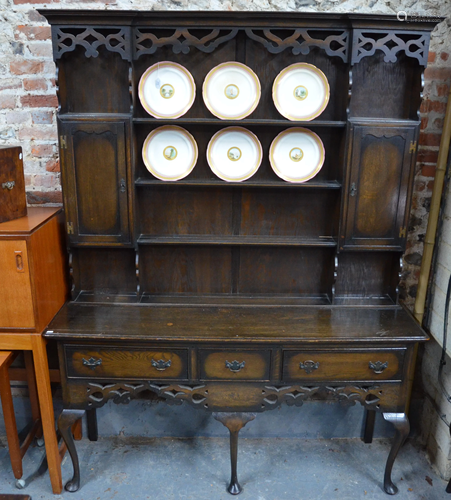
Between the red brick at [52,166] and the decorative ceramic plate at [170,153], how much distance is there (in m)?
0.54

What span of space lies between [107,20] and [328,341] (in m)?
1.66

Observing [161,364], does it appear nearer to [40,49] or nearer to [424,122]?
[40,49]

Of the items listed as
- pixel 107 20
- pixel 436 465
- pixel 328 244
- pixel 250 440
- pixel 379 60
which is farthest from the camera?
pixel 250 440

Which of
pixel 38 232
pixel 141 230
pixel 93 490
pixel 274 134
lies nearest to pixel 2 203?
pixel 38 232

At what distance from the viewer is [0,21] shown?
2.26m

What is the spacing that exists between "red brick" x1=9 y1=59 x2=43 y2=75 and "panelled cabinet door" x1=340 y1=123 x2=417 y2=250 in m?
1.56

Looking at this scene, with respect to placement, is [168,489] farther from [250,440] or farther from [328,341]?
[328,341]

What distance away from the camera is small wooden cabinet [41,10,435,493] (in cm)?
202

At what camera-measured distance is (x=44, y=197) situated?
Result: 2486mm

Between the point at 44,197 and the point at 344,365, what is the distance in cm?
175

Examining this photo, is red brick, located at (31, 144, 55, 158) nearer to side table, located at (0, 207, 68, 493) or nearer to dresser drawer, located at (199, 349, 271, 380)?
side table, located at (0, 207, 68, 493)

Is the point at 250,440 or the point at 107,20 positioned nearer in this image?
the point at 107,20

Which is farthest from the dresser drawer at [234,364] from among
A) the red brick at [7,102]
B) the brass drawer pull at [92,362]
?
the red brick at [7,102]

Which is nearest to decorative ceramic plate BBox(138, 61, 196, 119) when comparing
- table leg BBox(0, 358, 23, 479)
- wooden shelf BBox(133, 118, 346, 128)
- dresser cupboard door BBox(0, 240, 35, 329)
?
wooden shelf BBox(133, 118, 346, 128)
